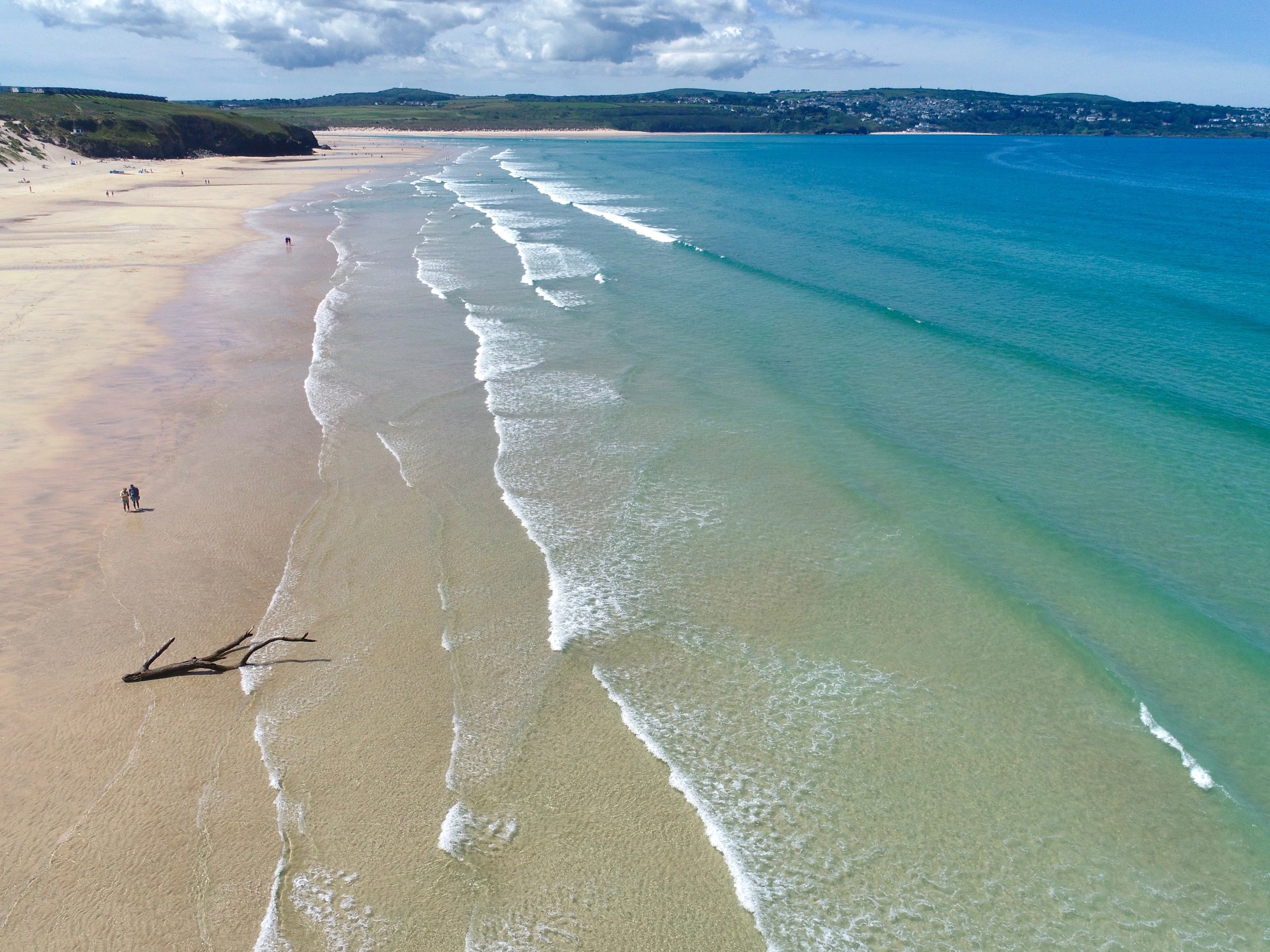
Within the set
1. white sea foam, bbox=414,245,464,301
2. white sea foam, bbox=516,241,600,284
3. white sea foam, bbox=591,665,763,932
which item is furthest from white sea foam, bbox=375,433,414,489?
white sea foam, bbox=516,241,600,284

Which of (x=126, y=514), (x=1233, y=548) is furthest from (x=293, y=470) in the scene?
(x=1233, y=548)

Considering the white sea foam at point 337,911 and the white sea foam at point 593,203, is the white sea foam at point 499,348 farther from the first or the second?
the white sea foam at point 593,203

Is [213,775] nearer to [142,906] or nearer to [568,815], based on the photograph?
[142,906]

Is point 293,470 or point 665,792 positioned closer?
point 665,792

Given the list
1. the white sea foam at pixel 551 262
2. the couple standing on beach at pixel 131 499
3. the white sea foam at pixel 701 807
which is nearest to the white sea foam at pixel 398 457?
the couple standing on beach at pixel 131 499

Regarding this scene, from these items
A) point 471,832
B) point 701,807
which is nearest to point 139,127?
point 471,832

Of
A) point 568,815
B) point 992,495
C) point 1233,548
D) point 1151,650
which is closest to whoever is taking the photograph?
point 568,815

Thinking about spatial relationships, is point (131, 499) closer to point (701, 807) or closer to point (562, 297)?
point (701, 807)

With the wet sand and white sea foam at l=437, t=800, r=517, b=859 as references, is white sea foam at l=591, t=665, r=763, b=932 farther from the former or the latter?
white sea foam at l=437, t=800, r=517, b=859
